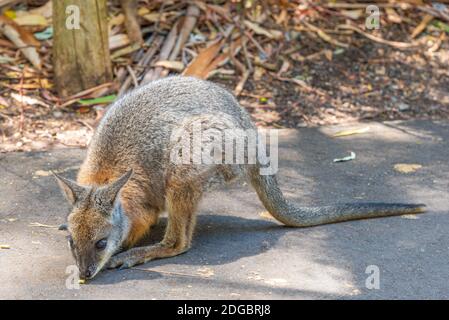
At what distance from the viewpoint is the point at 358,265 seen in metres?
5.03

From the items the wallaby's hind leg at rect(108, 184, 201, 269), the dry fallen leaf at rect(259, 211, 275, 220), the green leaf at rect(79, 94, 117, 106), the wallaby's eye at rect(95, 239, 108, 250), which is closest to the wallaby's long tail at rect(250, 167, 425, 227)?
the dry fallen leaf at rect(259, 211, 275, 220)

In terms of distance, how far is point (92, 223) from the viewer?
479cm

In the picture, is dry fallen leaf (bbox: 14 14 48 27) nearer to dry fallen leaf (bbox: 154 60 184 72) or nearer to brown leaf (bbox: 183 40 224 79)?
dry fallen leaf (bbox: 154 60 184 72)

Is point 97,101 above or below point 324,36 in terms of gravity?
below

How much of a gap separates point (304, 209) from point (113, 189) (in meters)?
1.43

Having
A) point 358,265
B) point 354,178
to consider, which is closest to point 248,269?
point 358,265

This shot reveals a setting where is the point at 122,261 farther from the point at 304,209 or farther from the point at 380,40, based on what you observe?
the point at 380,40

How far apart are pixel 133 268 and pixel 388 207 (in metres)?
1.85

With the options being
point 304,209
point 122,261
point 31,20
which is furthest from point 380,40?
point 122,261

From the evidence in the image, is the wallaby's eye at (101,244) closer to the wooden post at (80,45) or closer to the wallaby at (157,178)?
the wallaby at (157,178)

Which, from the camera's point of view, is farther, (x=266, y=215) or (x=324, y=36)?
(x=324, y=36)

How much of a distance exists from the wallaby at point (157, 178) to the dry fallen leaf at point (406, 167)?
105cm

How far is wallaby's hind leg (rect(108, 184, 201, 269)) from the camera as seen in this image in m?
5.16

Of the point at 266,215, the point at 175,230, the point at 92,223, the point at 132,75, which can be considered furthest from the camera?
the point at 132,75
